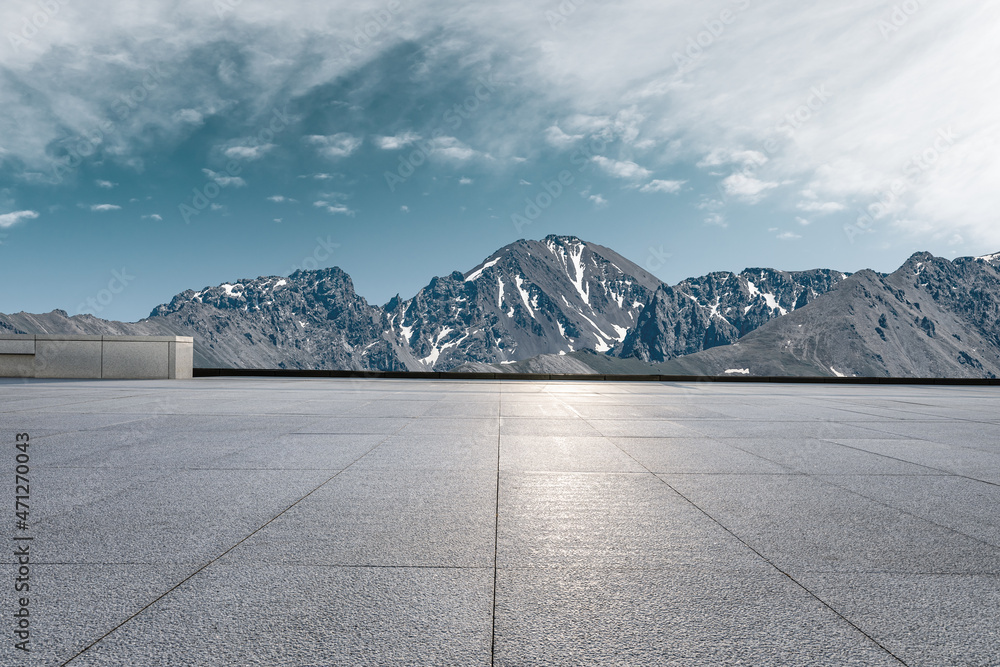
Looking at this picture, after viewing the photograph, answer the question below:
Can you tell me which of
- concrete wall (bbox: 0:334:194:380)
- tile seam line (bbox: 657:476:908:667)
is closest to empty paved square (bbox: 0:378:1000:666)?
tile seam line (bbox: 657:476:908:667)

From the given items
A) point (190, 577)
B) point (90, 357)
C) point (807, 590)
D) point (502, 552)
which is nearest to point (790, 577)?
point (807, 590)

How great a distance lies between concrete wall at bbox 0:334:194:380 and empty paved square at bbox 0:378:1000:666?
17.5 m

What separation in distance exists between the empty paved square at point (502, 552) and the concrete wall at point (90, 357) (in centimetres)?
1746

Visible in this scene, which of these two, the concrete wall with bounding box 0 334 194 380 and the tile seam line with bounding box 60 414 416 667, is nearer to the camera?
the tile seam line with bounding box 60 414 416 667

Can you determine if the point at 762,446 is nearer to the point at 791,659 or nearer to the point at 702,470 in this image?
the point at 702,470

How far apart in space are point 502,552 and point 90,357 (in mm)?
25642

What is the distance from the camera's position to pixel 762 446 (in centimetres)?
876

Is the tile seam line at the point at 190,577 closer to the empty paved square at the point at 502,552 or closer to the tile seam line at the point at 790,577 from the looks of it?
the empty paved square at the point at 502,552

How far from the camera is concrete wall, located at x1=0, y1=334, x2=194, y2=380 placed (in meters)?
23.4

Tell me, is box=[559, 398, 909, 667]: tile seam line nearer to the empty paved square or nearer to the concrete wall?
the empty paved square

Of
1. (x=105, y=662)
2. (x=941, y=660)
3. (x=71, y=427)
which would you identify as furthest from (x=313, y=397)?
(x=941, y=660)

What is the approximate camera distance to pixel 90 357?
2383 cm

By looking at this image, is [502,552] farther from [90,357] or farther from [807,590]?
[90,357]

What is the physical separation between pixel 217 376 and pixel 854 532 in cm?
2943
